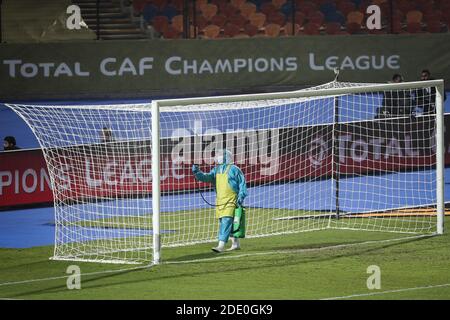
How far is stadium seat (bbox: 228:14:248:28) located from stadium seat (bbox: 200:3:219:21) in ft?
1.70

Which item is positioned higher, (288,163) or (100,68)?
(100,68)

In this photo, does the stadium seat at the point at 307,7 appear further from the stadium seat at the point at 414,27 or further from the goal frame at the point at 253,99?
the goal frame at the point at 253,99

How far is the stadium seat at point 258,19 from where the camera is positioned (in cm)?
3139

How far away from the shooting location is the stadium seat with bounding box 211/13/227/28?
31125 mm

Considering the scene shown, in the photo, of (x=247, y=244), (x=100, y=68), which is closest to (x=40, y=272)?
(x=247, y=244)

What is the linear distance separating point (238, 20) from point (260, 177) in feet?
30.9

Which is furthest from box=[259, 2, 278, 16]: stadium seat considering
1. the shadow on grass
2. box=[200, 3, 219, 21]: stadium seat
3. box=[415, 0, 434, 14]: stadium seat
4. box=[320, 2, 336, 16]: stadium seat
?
the shadow on grass

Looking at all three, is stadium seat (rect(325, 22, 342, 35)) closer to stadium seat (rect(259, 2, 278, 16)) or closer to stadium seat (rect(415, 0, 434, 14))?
stadium seat (rect(259, 2, 278, 16))

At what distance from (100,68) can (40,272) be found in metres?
14.1

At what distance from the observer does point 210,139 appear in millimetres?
22547

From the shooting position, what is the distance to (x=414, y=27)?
3125cm

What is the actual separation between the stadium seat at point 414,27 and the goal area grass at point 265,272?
13621mm

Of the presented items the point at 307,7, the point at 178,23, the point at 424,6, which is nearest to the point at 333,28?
the point at 307,7

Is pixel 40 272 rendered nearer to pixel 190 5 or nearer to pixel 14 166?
pixel 14 166
